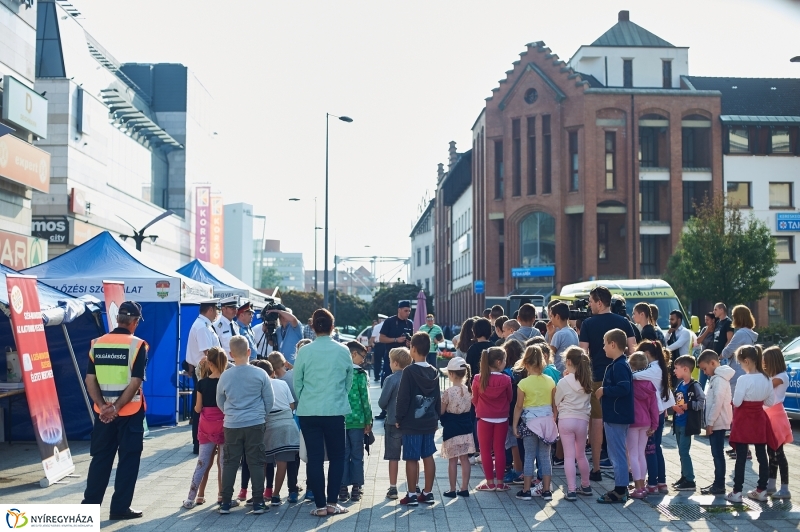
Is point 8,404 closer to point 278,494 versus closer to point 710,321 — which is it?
point 278,494

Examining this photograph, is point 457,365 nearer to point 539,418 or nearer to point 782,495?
point 539,418

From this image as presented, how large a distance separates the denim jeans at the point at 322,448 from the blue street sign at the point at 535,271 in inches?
1818

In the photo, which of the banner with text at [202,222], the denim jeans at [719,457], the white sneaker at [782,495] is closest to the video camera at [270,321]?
the denim jeans at [719,457]

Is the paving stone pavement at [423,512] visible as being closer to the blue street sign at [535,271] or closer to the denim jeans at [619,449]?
the denim jeans at [619,449]

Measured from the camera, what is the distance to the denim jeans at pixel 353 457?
30.3 feet

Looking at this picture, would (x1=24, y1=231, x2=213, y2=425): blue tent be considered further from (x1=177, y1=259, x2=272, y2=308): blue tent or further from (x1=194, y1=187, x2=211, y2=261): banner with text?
(x1=194, y1=187, x2=211, y2=261): banner with text

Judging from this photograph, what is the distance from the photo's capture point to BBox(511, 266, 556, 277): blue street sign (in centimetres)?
5400

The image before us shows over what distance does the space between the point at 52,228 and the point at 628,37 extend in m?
37.5

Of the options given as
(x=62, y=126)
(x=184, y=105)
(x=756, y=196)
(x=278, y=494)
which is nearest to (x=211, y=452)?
(x=278, y=494)

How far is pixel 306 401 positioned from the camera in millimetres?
8531

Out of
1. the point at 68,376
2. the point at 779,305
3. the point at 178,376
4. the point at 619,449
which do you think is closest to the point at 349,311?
the point at 779,305

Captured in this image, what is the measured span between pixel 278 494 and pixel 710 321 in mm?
9287

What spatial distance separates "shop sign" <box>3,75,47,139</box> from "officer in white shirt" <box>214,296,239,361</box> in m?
15.8

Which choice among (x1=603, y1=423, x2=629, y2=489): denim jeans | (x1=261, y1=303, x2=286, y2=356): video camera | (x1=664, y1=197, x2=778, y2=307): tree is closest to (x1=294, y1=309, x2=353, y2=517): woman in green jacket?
(x1=603, y1=423, x2=629, y2=489): denim jeans
